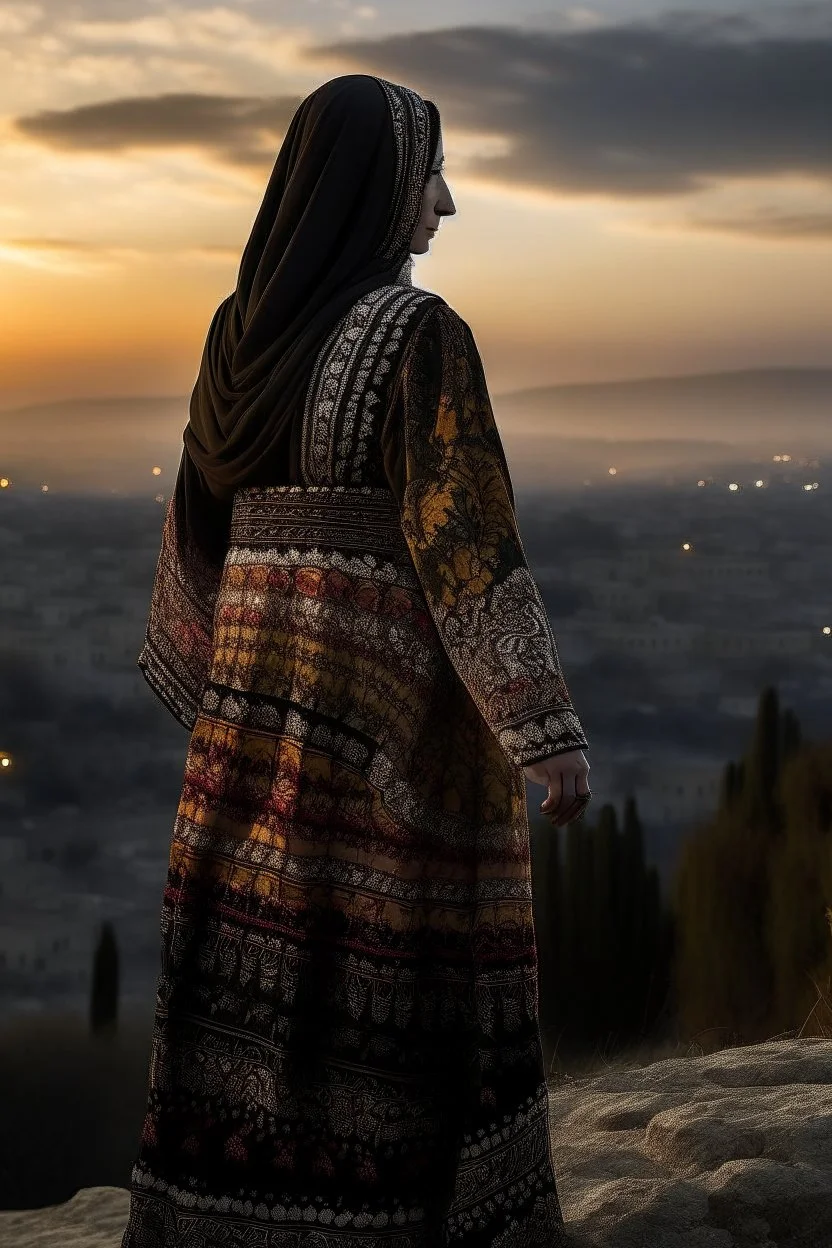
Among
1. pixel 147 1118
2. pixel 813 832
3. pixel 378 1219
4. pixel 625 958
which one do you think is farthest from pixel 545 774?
pixel 625 958

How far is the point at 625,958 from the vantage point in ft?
32.6

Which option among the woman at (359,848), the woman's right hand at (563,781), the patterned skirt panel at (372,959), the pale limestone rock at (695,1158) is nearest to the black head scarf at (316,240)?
the woman at (359,848)

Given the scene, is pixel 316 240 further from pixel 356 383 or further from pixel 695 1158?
pixel 695 1158

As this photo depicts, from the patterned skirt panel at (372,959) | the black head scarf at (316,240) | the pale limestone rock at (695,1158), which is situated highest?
the black head scarf at (316,240)

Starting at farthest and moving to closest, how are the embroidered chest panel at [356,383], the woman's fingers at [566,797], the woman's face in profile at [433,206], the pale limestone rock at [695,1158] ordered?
the pale limestone rock at [695,1158]
the woman's face in profile at [433,206]
the embroidered chest panel at [356,383]
the woman's fingers at [566,797]

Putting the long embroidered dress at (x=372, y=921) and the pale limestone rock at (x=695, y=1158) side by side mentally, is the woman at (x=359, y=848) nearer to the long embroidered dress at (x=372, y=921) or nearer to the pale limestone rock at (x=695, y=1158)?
the long embroidered dress at (x=372, y=921)

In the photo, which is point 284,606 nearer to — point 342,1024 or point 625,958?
point 342,1024

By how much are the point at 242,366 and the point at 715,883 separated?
7792 millimetres

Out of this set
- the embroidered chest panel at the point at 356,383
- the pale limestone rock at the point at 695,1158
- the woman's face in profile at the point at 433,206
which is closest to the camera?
the embroidered chest panel at the point at 356,383

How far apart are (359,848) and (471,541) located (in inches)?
21.1

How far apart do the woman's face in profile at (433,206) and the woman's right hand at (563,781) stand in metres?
0.93

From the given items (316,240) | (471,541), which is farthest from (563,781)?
(316,240)

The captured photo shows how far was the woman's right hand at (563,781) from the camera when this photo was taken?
204cm

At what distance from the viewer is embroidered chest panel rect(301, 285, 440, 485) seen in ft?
7.30
